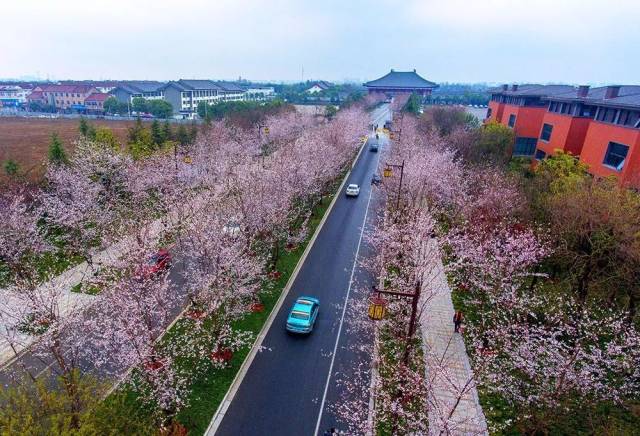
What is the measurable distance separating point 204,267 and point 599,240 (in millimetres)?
19620

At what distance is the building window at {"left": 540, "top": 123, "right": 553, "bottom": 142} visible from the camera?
134 feet

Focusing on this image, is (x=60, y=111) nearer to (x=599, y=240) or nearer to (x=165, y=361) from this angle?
(x=165, y=361)

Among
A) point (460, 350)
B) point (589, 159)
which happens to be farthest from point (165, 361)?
point (589, 159)

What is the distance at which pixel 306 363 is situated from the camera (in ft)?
58.6

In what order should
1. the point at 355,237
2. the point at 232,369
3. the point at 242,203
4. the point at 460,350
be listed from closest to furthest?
the point at 232,369
the point at 460,350
the point at 242,203
the point at 355,237

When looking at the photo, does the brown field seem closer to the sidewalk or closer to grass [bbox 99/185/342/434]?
the sidewalk

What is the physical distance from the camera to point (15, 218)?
73.8 feet

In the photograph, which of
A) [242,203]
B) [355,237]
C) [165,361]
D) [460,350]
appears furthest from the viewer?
[355,237]

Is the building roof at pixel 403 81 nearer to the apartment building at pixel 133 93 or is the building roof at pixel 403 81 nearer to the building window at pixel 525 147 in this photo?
the apartment building at pixel 133 93

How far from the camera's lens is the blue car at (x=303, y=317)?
1922 cm

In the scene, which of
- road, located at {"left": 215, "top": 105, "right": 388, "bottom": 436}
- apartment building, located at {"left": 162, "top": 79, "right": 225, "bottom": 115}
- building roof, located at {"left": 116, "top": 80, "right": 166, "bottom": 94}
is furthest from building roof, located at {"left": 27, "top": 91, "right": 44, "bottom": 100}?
road, located at {"left": 215, "top": 105, "right": 388, "bottom": 436}

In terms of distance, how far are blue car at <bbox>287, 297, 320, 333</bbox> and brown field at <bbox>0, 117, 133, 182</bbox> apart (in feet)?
85.7

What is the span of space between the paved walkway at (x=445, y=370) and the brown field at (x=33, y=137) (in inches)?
1275

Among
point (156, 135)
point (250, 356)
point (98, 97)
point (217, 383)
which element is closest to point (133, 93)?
point (98, 97)
